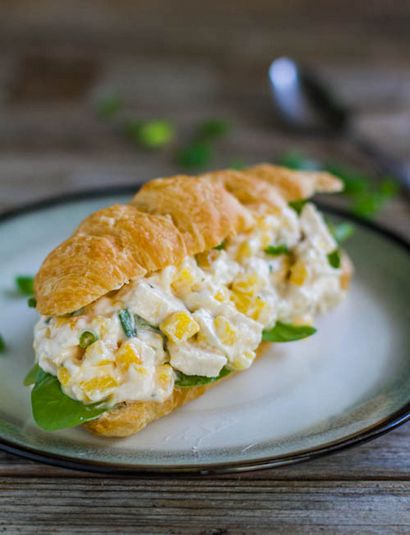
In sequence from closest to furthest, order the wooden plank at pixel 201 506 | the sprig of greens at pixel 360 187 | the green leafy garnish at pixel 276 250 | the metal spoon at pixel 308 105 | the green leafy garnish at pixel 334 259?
the wooden plank at pixel 201 506 < the green leafy garnish at pixel 276 250 < the green leafy garnish at pixel 334 259 < the sprig of greens at pixel 360 187 < the metal spoon at pixel 308 105

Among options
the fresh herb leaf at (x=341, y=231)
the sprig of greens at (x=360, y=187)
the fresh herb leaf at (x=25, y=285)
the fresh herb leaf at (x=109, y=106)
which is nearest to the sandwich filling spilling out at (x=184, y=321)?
the fresh herb leaf at (x=341, y=231)

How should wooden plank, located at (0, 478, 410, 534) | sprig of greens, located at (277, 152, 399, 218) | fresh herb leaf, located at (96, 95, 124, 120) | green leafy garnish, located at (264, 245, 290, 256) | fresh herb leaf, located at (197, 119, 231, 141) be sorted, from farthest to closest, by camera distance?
fresh herb leaf, located at (96, 95, 124, 120) < fresh herb leaf, located at (197, 119, 231, 141) < sprig of greens, located at (277, 152, 399, 218) < green leafy garnish, located at (264, 245, 290, 256) < wooden plank, located at (0, 478, 410, 534)

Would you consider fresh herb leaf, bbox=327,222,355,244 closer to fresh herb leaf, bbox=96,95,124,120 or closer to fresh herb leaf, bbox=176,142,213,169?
fresh herb leaf, bbox=176,142,213,169

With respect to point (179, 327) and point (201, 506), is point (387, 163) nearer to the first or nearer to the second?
point (179, 327)

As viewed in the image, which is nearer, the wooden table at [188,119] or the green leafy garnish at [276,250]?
the wooden table at [188,119]

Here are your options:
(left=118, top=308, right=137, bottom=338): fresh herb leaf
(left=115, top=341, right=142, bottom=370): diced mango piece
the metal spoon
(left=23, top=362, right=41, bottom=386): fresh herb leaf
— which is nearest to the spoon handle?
the metal spoon

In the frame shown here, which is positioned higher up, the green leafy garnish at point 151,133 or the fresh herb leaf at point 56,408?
the green leafy garnish at point 151,133

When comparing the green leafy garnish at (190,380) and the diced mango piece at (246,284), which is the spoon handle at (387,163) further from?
the green leafy garnish at (190,380)

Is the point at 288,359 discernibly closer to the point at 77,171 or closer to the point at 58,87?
the point at 77,171
